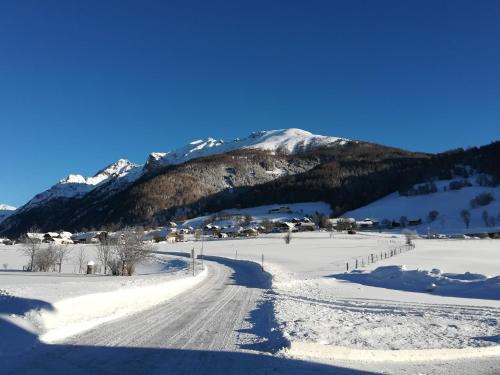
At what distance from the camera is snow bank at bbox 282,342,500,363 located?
11.0m

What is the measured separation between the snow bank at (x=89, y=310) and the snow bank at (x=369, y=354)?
596 cm

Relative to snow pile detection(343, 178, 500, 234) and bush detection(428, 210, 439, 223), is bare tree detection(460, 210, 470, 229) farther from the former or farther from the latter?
bush detection(428, 210, 439, 223)

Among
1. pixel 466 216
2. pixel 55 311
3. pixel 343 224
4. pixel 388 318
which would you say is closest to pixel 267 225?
pixel 343 224

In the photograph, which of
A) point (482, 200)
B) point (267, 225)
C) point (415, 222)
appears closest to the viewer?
point (415, 222)

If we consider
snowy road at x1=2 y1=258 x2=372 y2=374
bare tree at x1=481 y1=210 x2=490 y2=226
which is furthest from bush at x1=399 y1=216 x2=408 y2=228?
snowy road at x1=2 y1=258 x2=372 y2=374

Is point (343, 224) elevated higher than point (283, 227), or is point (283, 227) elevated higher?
point (343, 224)

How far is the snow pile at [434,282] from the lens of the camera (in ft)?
83.5

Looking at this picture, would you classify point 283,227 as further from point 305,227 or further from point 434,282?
point 434,282

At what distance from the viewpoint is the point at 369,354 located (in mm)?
11102

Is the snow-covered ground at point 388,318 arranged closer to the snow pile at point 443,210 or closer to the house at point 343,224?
the snow pile at point 443,210

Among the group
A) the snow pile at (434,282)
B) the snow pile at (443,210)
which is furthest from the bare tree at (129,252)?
the snow pile at (443,210)

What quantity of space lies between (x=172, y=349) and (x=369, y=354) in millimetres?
4396

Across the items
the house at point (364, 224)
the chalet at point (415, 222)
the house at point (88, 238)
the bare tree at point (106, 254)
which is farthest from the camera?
the house at point (364, 224)

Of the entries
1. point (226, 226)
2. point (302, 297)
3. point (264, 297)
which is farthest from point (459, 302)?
point (226, 226)
